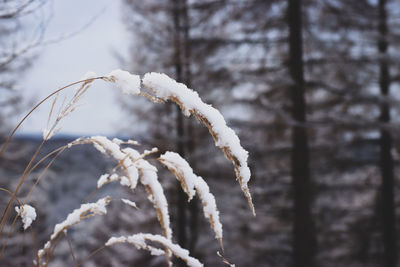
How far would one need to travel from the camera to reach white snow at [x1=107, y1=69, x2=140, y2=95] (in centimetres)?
67

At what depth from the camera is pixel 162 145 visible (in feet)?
24.6

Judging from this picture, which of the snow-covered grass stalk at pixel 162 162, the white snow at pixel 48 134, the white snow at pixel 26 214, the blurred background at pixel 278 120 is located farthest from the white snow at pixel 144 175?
the blurred background at pixel 278 120

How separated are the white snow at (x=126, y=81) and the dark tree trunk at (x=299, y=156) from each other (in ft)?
19.1

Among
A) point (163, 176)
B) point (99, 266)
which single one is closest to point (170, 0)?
point (163, 176)

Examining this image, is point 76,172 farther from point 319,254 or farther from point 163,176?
point 319,254

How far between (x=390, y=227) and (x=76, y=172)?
1397 cm

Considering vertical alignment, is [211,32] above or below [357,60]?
above

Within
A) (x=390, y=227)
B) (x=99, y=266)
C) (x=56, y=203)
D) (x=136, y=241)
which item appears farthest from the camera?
(x=56, y=203)

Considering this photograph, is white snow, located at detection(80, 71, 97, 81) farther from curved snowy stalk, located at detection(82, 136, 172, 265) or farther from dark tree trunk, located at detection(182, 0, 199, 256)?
dark tree trunk, located at detection(182, 0, 199, 256)

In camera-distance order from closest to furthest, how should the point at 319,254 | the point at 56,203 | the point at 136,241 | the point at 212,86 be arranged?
the point at 136,241
the point at 212,86
the point at 319,254
the point at 56,203

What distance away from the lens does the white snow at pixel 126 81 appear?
26.5 inches

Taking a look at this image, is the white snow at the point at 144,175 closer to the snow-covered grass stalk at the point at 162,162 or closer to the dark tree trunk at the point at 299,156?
the snow-covered grass stalk at the point at 162,162

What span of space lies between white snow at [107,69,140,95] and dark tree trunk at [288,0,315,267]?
5.81 meters

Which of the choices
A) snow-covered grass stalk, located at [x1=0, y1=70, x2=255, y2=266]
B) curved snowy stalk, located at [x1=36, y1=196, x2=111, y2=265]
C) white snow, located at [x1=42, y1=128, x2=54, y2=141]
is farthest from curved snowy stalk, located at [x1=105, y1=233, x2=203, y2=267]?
white snow, located at [x1=42, y1=128, x2=54, y2=141]
